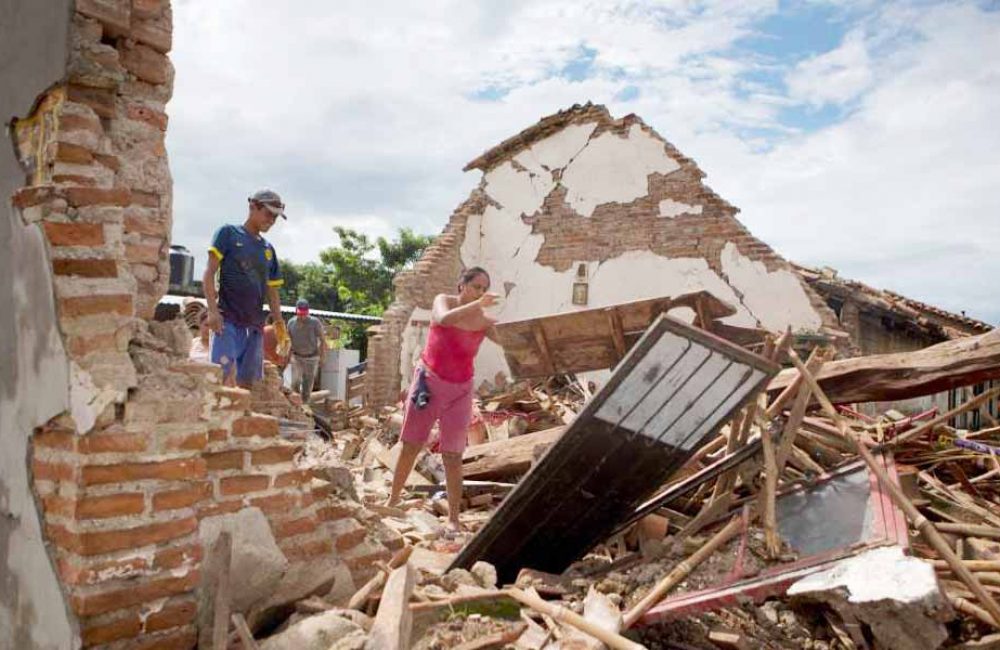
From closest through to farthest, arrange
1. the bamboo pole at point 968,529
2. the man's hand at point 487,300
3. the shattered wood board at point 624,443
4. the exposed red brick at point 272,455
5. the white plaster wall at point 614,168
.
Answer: the exposed red brick at point 272,455, the shattered wood board at point 624,443, the bamboo pole at point 968,529, the man's hand at point 487,300, the white plaster wall at point 614,168

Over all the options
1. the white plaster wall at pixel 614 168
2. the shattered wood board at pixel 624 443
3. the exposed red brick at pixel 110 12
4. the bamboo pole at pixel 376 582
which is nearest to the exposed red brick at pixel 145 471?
the bamboo pole at pixel 376 582

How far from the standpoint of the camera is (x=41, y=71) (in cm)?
255

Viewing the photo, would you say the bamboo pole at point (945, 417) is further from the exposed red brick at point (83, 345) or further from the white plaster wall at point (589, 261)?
the white plaster wall at point (589, 261)

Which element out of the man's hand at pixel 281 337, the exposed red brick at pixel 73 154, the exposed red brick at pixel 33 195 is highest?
the exposed red brick at pixel 73 154

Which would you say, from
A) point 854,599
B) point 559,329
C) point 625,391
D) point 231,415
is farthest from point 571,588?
point 559,329

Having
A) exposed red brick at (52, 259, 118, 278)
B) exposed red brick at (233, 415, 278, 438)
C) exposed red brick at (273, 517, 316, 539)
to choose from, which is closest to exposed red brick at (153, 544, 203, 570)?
exposed red brick at (273, 517, 316, 539)

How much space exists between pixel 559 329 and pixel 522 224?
6362 mm

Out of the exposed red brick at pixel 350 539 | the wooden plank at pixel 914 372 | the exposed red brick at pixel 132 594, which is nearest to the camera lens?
the exposed red brick at pixel 132 594

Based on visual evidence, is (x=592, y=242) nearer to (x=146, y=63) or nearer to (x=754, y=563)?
(x=754, y=563)

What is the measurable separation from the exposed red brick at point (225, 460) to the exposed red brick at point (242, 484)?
46mm

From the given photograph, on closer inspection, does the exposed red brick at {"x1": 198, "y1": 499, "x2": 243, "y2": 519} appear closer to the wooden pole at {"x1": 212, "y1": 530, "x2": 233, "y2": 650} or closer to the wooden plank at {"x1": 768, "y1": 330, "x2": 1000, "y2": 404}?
the wooden pole at {"x1": 212, "y1": 530, "x2": 233, "y2": 650}

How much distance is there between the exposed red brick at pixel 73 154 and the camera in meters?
2.43

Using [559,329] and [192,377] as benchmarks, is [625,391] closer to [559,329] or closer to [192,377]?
[192,377]

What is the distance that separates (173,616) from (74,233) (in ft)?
4.54
